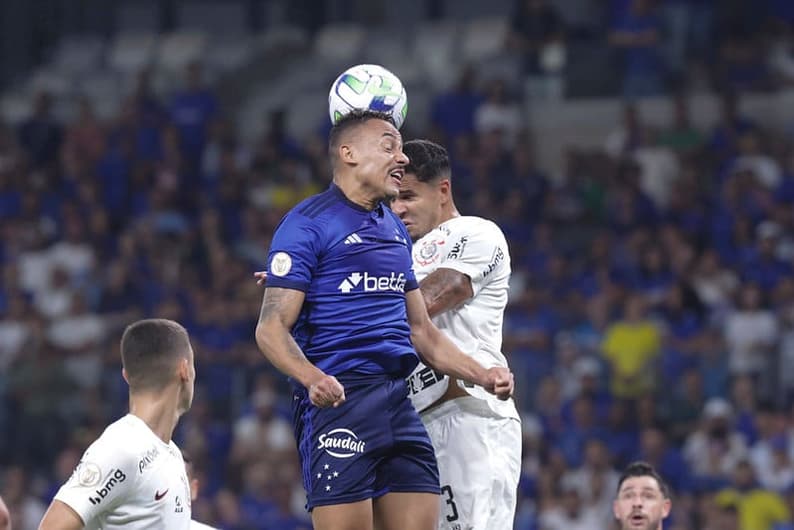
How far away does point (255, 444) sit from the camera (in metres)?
14.6

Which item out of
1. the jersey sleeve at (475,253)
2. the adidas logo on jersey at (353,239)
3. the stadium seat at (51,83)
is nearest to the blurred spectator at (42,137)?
the stadium seat at (51,83)

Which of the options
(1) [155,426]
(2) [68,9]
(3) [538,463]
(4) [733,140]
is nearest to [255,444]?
(3) [538,463]

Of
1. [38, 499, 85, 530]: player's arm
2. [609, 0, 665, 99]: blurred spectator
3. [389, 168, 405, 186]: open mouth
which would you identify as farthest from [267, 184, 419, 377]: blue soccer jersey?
[609, 0, 665, 99]: blurred spectator

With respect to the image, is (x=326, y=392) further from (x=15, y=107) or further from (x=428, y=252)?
(x=15, y=107)

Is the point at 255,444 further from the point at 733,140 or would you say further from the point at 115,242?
the point at 733,140

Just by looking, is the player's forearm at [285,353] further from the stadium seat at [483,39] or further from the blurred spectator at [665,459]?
the stadium seat at [483,39]

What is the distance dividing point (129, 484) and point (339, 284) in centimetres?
117

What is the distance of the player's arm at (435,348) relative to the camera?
6.60m

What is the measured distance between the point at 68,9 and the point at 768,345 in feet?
48.5

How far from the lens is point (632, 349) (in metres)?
14.1

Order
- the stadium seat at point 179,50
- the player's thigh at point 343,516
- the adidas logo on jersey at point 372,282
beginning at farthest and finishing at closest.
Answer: the stadium seat at point 179,50 < the adidas logo on jersey at point 372,282 < the player's thigh at point 343,516

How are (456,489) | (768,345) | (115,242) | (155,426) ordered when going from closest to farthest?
(155,426) → (456,489) → (768,345) → (115,242)

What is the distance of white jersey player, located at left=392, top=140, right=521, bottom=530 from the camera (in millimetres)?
7004

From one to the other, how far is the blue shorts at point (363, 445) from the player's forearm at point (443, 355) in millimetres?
260
